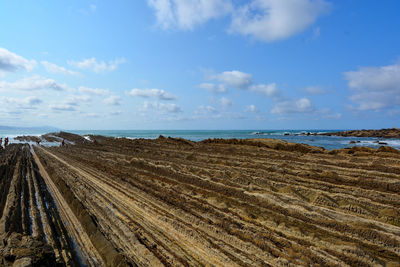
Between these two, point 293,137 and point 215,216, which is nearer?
point 215,216

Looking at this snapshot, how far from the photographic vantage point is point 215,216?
237 inches

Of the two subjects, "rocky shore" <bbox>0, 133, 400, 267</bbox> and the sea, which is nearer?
"rocky shore" <bbox>0, 133, 400, 267</bbox>

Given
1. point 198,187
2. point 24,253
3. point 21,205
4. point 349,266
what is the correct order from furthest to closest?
1. point 198,187
2. point 21,205
3. point 349,266
4. point 24,253

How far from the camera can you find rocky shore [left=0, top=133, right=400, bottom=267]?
4227mm

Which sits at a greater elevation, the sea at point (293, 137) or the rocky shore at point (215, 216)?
the sea at point (293, 137)

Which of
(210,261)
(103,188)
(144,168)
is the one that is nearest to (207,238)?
(210,261)

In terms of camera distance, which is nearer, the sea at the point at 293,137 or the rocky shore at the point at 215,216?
the rocky shore at the point at 215,216

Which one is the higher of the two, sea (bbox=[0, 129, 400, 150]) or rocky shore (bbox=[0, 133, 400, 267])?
sea (bbox=[0, 129, 400, 150])

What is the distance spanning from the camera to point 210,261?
414 centimetres

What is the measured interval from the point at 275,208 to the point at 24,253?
6189 mm

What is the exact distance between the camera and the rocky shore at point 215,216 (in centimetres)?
423

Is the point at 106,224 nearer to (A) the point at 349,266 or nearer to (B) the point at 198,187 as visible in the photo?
A: (B) the point at 198,187

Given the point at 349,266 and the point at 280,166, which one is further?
the point at 280,166

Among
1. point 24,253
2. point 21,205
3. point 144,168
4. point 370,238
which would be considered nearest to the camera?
point 24,253
